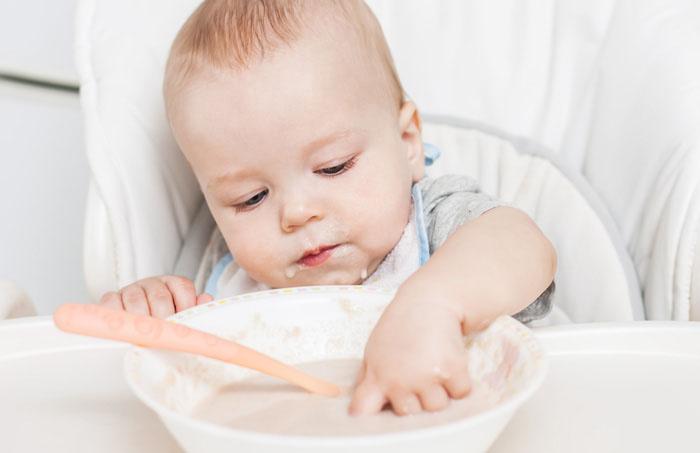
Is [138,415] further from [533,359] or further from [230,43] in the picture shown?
[230,43]

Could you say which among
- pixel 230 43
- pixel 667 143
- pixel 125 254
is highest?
pixel 230 43

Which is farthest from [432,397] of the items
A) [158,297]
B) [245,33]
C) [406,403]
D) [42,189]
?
[42,189]

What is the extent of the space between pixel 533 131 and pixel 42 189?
46.0 inches

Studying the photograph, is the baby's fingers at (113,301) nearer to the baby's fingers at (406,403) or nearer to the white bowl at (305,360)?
the white bowl at (305,360)

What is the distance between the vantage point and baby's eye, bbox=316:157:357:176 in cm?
96

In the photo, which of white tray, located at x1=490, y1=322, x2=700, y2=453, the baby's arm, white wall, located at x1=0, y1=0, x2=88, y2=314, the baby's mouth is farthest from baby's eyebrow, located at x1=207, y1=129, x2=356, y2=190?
white wall, located at x1=0, y1=0, x2=88, y2=314

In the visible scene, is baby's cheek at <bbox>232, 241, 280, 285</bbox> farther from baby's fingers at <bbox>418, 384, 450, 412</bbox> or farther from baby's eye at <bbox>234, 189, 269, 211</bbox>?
baby's fingers at <bbox>418, 384, 450, 412</bbox>

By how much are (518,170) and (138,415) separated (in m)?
0.70

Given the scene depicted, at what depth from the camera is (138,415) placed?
2.29ft

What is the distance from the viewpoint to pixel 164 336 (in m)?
0.60

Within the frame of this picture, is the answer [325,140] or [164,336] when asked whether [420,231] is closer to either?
[325,140]

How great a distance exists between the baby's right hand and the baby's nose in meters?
0.12

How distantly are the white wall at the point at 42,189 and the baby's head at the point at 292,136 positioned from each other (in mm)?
976

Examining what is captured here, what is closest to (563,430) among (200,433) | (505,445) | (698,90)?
(505,445)
